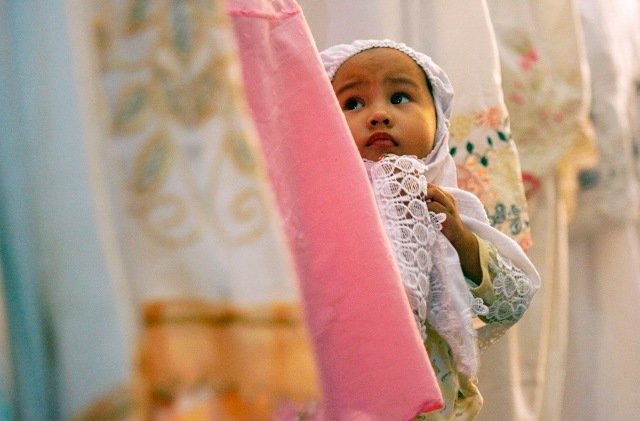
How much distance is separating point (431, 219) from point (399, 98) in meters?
0.19

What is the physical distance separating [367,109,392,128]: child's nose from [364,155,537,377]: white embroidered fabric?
0.16 ft

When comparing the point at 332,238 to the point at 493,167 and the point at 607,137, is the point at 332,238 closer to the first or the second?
the point at 493,167

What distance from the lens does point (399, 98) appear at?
1238mm

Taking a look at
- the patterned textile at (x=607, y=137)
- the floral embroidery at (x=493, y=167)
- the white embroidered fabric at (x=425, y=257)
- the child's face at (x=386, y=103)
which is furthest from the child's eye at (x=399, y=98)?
the patterned textile at (x=607, y=137)

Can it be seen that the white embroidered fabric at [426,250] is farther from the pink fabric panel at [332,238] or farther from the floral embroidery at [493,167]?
the floral embroidery at [493,167]

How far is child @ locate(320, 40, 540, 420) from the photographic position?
1088 millimetres

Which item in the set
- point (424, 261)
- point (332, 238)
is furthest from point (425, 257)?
point (332, 238)

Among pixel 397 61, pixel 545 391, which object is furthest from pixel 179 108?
pixel 545 391

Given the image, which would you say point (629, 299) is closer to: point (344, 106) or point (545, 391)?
point (545, 391)

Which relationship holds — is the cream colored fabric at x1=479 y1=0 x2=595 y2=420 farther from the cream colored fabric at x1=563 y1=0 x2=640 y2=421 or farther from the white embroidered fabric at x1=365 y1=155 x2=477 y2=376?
the white embroidered fabric at x1=365 y1=155 x2=477 y2=376

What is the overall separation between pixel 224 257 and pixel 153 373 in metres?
0.08

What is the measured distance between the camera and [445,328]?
1.09 m

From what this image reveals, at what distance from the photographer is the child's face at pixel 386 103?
118cm

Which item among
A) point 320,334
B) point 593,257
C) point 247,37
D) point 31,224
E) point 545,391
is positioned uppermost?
point 247,37
